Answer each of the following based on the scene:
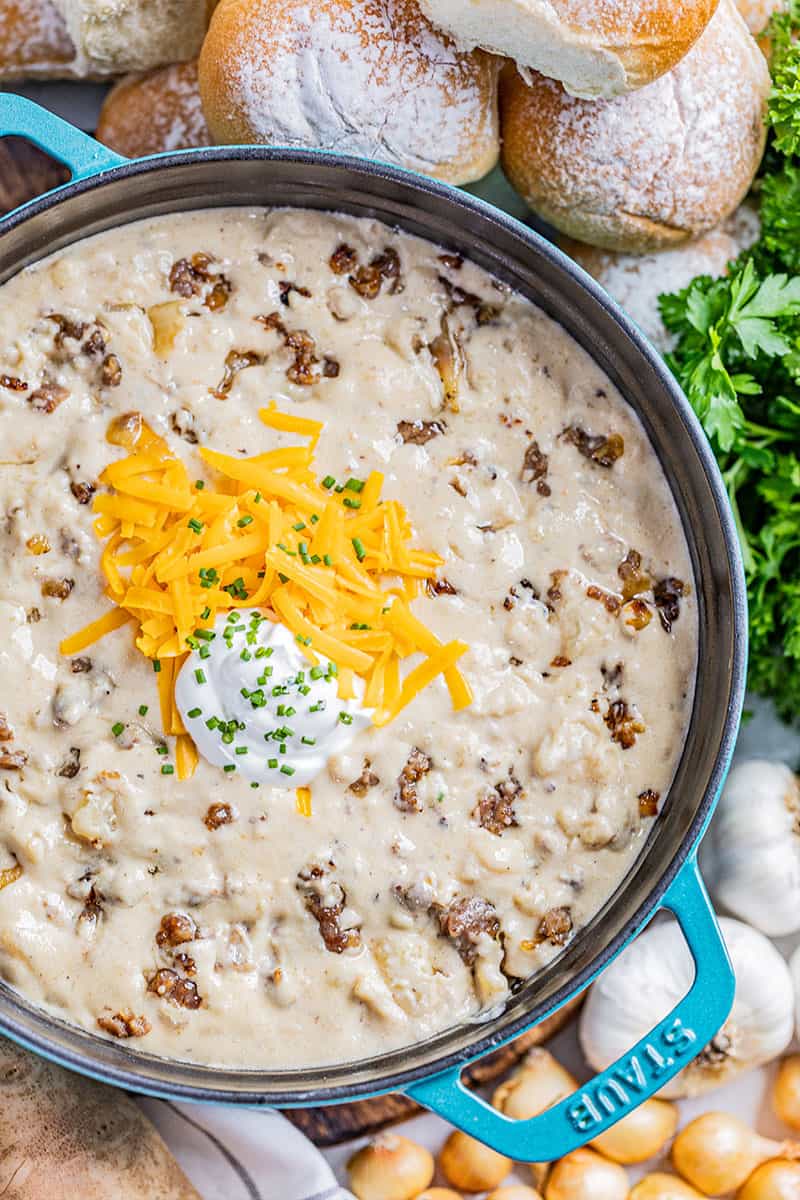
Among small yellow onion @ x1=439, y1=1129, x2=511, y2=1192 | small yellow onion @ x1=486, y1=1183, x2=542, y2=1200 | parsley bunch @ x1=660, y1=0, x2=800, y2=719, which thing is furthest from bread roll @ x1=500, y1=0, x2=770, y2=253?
small yellow onion @ x1=486, y1=1183, x2=542, y2=1200

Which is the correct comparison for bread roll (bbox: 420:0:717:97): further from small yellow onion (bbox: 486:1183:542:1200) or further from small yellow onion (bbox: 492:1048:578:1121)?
small yellow onion (bbox: 486:1183:542:1200)

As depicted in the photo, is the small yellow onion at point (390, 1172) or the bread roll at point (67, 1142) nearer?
the bread roll at point (67, 1142)

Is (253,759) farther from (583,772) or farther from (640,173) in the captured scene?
(640,173)

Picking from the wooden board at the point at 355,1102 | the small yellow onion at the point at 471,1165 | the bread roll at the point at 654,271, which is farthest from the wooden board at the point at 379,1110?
the bread roll at the point at 654,271

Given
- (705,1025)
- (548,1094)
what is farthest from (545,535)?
(548,1094)

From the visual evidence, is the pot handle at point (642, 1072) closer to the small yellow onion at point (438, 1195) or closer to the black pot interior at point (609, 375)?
the black pot interior at point (609, 375)
